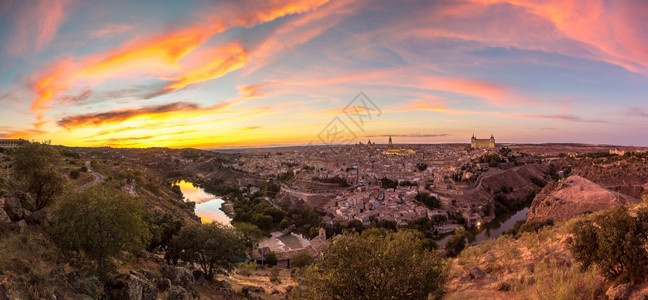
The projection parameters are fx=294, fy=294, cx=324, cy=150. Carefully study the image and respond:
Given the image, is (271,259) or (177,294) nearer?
(177,294)

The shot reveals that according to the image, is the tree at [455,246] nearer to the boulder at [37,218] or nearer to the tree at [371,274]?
the tree at [371,274]

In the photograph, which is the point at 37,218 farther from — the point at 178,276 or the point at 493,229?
the point at 493,229

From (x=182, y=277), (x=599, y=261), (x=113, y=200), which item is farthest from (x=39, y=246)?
(x=599, y=261)

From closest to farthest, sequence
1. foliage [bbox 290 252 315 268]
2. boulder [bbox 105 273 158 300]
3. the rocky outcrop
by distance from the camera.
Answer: boulder [bbox 105 273 158 300] < the rocky outcrop < foliage [bbox 290 252 315 268]

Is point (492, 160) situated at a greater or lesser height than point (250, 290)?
greater

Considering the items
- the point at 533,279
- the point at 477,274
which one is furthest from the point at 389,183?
the point at 533,279

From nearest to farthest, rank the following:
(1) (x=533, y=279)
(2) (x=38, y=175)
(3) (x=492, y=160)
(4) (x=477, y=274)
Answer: (1) (x=533, y=279)
(4) (x=477, y=274)
(2) (x=38, y=175)
(3) (x=492, y=160)

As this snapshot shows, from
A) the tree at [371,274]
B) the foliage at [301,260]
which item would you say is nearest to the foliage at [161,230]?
the tree at [371,274]

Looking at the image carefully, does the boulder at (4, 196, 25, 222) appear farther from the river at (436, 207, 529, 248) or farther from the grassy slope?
the river at (436, 207, 529, 248)

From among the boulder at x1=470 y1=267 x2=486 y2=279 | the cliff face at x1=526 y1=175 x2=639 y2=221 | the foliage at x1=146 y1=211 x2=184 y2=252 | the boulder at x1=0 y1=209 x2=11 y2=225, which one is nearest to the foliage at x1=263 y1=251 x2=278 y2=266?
the foliage at x1=146 y1=211 x2=184 y2=252
